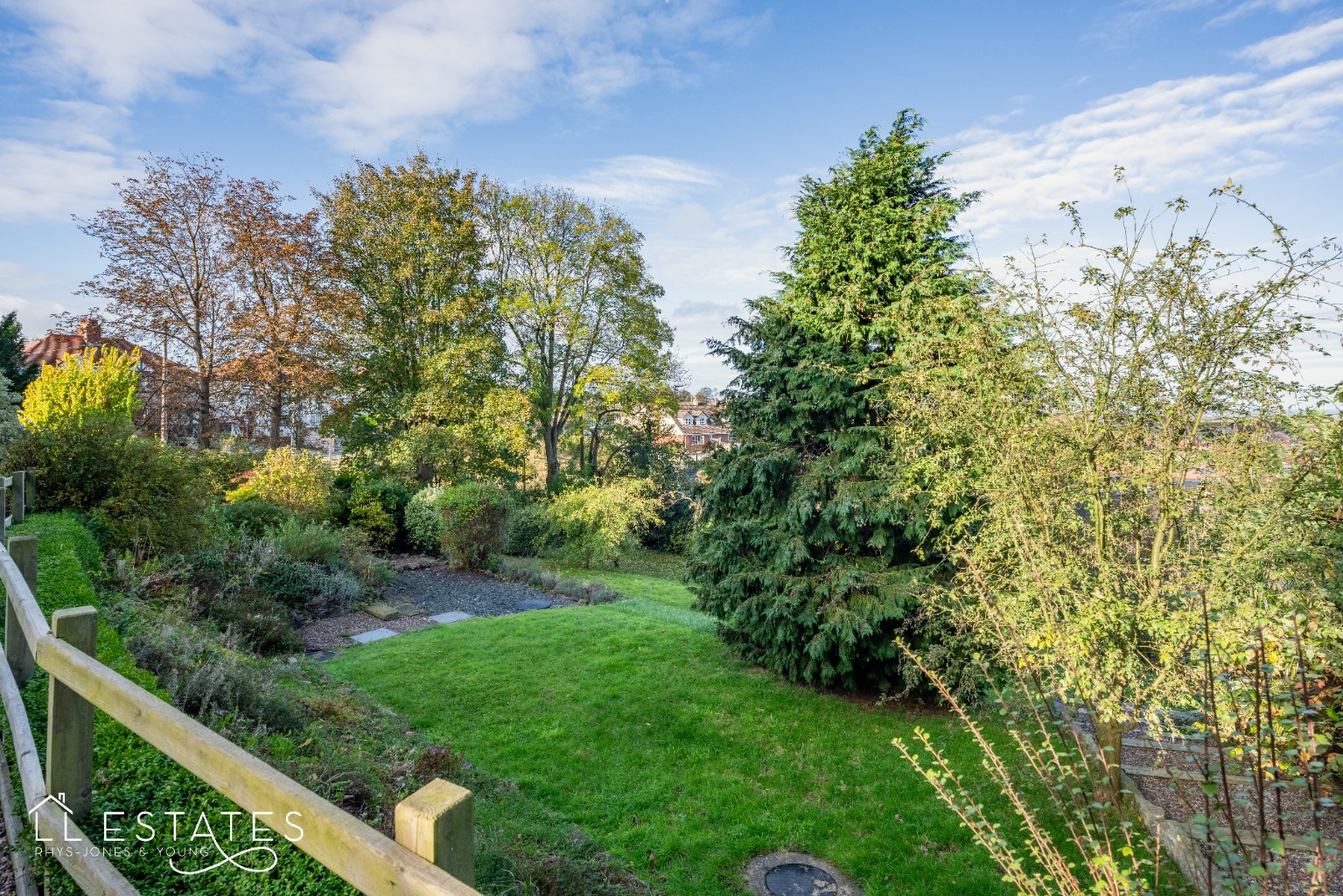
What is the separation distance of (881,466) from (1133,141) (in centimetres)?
338

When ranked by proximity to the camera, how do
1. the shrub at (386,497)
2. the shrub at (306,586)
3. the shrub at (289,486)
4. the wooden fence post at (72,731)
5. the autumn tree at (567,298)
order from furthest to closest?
the autumn tree at (567,298), the shrub at (386,497), the shrub at (289,486), the shrub at (306,586), the wooden fence post at (72,731)

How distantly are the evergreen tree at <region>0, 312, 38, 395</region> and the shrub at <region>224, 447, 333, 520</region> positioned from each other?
14789mm

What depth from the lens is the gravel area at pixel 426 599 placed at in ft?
28.7

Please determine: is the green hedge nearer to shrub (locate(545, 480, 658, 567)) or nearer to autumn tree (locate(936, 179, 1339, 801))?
autumn tree (locate(936, 179, 1339, 801))

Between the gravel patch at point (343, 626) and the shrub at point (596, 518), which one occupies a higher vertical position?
the shrub at point (596, 518)

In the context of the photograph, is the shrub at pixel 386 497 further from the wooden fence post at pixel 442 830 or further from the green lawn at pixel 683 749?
the wooden fence post at pixel 442 830

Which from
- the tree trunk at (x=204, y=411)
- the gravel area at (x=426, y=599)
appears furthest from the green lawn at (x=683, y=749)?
the tree trunk at (x=204, y=411)

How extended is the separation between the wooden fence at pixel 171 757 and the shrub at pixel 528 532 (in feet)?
42.1

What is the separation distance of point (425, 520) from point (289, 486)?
2.91 metres

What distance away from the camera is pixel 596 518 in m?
14.6

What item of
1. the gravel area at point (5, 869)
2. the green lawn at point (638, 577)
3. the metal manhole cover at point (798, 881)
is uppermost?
the gravel area at point (5, 869)

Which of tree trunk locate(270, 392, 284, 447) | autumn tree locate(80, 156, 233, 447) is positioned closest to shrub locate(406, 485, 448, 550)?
tree trunk locate(270, 392, 284, 447)

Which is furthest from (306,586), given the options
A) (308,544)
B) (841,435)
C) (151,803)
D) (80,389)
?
(841,435)

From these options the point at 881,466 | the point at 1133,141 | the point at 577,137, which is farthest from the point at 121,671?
the point at 577,137
